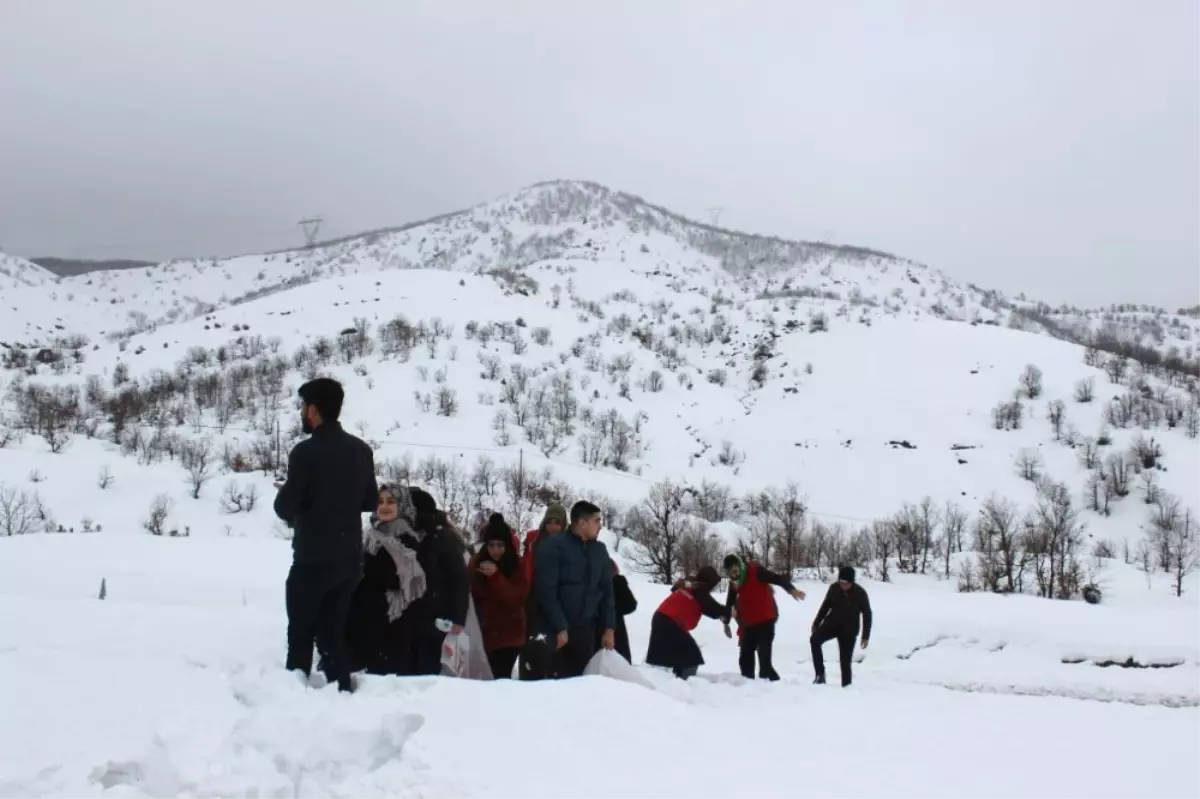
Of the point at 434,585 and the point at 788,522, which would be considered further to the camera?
the point at 788,522

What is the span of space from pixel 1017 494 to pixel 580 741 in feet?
127

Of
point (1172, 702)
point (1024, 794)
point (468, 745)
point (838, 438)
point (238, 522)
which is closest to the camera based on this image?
point (468, 745)

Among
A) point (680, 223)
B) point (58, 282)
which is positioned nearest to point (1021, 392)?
point (680, 223)

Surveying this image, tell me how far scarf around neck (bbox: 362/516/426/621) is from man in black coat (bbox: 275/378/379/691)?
2.50 ft

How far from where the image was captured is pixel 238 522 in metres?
24.5

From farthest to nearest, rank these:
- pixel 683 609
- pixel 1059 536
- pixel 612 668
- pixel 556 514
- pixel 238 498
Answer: pixel 1059 536 < pixel 238 498 < pixel 683 609 < pixel 556 514 < pixel 612 668

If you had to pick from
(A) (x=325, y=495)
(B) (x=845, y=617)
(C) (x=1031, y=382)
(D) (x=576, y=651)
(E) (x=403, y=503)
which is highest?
(C) (x=1031, y=382)

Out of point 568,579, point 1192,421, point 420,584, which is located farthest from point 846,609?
point 1192,421

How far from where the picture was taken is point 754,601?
27.2 ft

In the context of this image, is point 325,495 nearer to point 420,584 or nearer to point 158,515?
point 420,584

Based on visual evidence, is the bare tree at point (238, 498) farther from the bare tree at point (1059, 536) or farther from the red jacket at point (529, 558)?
the bare tree at point (1059, 536)

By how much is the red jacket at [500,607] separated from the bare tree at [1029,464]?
38.9 m

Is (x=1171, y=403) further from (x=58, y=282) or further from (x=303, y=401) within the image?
(x=58, y=282)

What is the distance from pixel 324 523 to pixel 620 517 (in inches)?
1098
